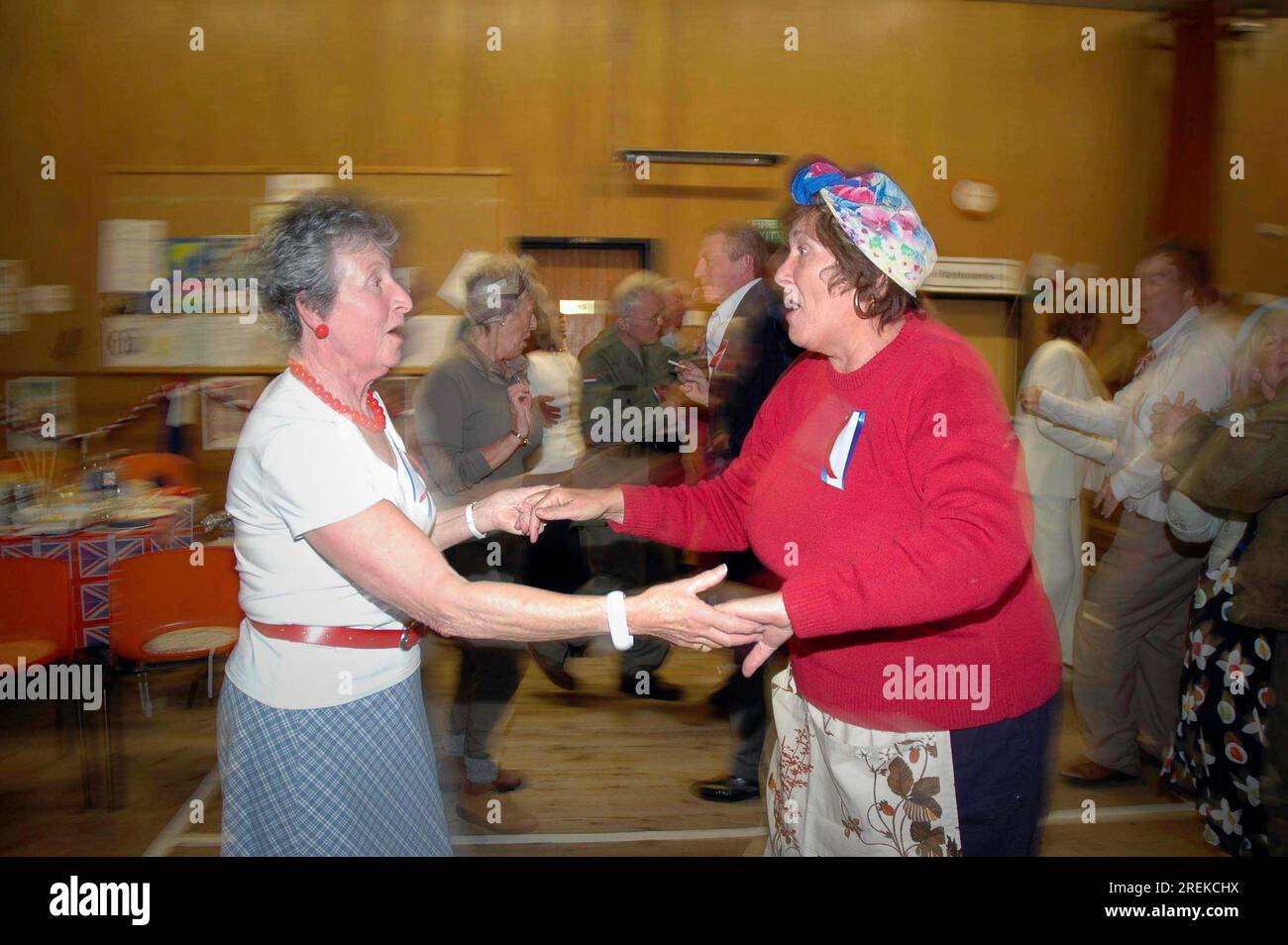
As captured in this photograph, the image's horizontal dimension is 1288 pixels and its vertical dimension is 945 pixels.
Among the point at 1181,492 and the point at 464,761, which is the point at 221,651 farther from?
the point at 1181,492

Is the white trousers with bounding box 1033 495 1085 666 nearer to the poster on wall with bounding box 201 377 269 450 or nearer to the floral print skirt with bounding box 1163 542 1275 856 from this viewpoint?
the floral print skirt with bounding box 1163 542 1275 856

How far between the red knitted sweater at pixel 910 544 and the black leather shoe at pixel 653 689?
267 cm

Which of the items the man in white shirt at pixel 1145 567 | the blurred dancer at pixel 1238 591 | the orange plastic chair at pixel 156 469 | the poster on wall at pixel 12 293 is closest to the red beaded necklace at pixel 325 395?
the blurred dancer at pixel 1238 591

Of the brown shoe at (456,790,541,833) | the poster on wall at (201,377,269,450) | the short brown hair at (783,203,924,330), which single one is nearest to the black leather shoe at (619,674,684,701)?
the brown shoe at (456,790,541,833)

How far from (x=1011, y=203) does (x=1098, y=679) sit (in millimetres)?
4106

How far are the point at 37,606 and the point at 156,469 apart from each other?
201 centimetres

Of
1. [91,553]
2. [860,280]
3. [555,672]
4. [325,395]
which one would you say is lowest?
[555,672]

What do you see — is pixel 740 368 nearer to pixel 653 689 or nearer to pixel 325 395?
pixel 325 395

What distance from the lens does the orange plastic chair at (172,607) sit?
10.9 feet

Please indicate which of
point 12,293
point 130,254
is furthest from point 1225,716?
point 12,293

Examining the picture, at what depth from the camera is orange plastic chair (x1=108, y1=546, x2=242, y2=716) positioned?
3312 millimetres

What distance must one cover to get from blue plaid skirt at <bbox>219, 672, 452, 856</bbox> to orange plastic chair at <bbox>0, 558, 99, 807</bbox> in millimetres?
1990

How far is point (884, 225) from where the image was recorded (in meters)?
1.60
